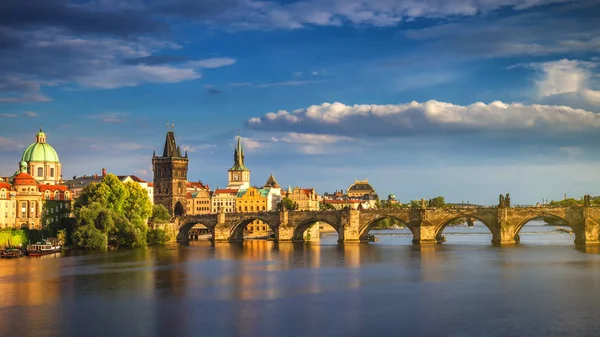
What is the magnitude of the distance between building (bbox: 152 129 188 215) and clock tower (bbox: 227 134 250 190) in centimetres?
3260

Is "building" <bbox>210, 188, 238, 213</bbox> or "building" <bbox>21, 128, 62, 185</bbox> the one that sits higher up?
"building" <bbox>21, 128, 62, 185</bbox>

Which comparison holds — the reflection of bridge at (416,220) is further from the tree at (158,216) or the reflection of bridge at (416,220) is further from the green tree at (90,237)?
the green tree at (90,237)

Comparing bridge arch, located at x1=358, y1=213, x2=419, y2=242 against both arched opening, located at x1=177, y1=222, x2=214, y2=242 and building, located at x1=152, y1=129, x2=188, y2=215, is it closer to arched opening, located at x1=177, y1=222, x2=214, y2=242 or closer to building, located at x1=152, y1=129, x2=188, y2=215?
arched opening, located at x1=177, y1=222, x2=214, y2=242

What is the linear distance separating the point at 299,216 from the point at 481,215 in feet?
99.3

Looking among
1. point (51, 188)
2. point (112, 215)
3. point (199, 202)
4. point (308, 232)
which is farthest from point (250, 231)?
point (112, 215)

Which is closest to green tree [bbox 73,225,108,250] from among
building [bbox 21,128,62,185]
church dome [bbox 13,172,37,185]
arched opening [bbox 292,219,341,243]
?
church dome [bbox 13,172,37,185]

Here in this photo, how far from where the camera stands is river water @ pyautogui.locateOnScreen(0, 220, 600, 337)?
141ft

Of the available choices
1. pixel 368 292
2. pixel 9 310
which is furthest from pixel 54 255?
pixel 368 292

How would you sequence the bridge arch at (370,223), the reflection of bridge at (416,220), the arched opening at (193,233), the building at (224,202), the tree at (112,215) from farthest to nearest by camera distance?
the building at (224,202) → the arched opening at (193,233) → the bridge arch at (370,223) → the reflection of bridge at (416,220) → the tree at (112,215)

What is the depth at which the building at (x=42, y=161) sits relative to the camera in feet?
462

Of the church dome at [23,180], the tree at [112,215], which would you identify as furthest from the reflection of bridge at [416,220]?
the church dome at [23,180]

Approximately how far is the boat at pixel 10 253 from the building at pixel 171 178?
69.6m

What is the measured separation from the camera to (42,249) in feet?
302

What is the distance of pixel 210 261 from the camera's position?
8444 centimetres
